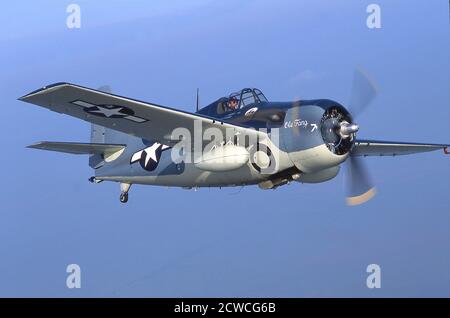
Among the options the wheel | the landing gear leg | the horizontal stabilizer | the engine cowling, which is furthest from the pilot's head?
the wheel

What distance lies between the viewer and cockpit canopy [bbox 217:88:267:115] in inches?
871

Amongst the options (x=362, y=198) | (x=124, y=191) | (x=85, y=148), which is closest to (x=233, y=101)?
(x=362, y=198)

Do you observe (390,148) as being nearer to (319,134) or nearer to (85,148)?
(319,134)

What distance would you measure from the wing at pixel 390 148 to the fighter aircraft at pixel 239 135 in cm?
7

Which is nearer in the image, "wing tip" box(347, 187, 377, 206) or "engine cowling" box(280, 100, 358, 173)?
"engine cowling" box(280, 100, 358, 173)

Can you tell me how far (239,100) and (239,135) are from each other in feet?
6.01

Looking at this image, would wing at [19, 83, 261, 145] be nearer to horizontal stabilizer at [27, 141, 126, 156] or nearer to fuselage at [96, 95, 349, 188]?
fuselage at [96, 95, 349, 188]

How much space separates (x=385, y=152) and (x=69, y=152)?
1124 centimetres

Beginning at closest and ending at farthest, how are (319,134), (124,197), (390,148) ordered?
(319,134) → (390,148) → (124,197)

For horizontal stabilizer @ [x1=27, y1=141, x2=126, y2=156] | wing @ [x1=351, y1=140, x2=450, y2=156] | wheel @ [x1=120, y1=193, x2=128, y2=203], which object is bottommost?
wheel @ [x1=120, y1=193, x2=128, y2=203]

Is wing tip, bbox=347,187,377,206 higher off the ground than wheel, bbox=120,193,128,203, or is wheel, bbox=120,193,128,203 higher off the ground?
wheel, bbox=120,193,128,203

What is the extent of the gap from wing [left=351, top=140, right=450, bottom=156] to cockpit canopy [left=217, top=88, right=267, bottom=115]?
3.63 m

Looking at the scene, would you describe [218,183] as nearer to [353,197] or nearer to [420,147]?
[353,197]

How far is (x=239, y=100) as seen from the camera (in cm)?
2238
